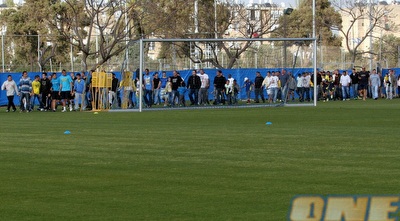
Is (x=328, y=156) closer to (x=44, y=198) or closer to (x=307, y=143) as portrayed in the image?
(x=307, y=143)

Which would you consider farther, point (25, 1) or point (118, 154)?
point (25, 1)

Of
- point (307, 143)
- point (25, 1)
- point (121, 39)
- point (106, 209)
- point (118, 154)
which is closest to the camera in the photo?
point (106, 209)

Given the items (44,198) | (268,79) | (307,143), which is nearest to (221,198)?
(44,198)

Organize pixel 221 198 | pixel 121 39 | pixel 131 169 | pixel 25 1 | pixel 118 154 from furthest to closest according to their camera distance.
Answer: pixel 25 1
pixel 121 39
pixel 118 154
pixel 131 169
pixel 221 198

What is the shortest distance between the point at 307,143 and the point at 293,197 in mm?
8480

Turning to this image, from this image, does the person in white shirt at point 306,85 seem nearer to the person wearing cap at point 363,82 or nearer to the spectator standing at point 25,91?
the person wearing cap at point 363,82

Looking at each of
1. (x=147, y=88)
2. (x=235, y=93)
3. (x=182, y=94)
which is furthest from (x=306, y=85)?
(x=147, y=88)

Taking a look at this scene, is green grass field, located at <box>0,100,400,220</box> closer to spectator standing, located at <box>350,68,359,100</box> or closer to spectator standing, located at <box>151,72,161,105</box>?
spectator standing, located at <box>151,72,161,105</box>

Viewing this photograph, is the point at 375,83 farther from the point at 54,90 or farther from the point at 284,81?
the point at 54,90

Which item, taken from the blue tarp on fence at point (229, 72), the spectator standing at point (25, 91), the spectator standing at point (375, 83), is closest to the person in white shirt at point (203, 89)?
the blue tarp on fence at point (229, 72)

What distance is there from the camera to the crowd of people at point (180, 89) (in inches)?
1677

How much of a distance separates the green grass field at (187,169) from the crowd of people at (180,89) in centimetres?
1631

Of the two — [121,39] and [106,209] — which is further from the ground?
[121,39]

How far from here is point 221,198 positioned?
39.3ft
